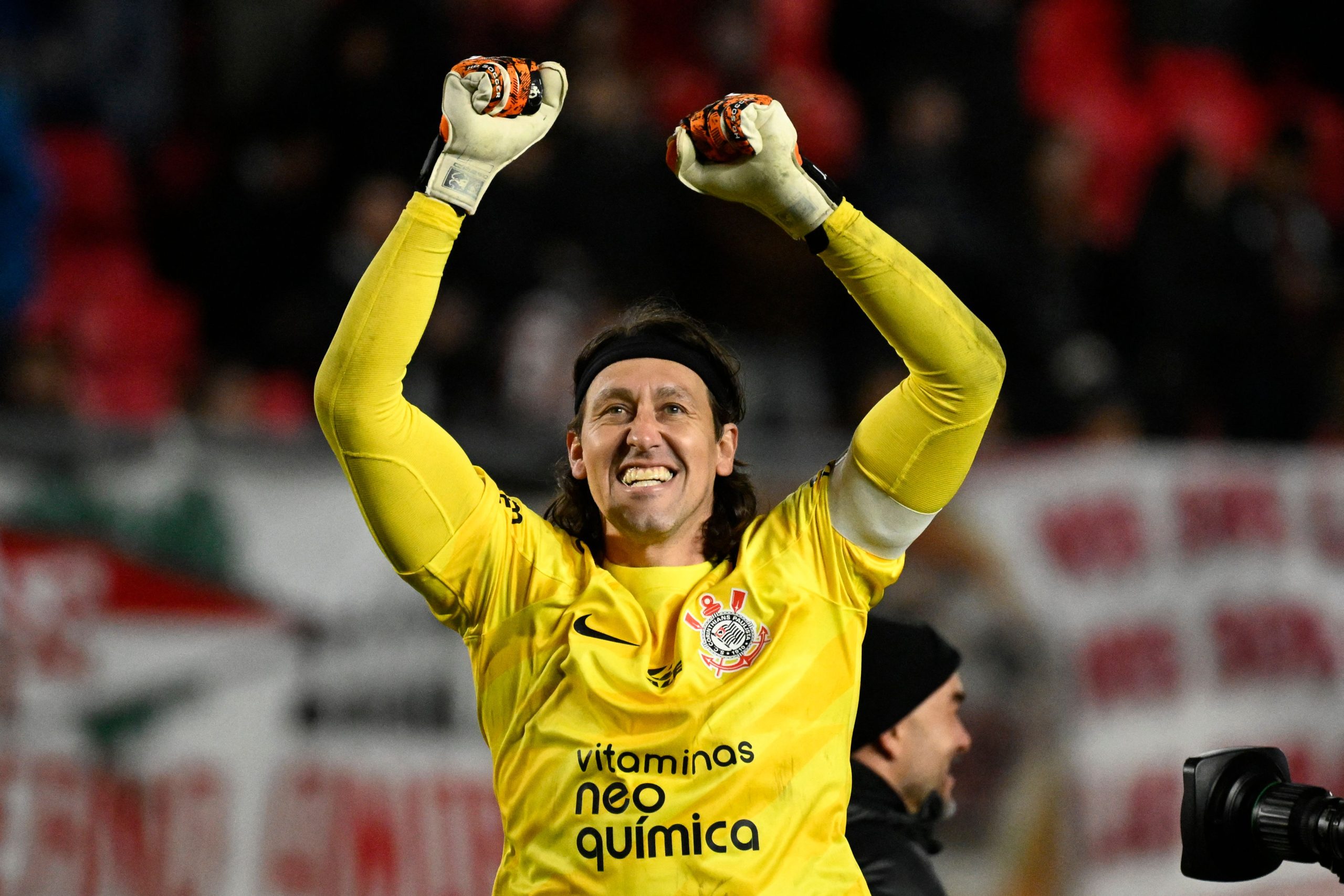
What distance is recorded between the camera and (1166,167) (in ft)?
25.7

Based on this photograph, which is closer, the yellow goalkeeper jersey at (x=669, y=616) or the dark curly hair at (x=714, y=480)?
the yellow goalkeeper jersey at (x=669, y=616)

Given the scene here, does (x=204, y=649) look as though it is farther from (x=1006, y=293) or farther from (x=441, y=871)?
(x=1006, y=293)

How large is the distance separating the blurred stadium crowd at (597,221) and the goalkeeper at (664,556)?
3095 millimetres

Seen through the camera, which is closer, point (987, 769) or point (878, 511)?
point (878, 511)

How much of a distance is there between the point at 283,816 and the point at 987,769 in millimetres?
2373

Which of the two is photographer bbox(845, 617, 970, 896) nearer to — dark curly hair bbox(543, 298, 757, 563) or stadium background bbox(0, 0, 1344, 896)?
dark curly hair bbox(543, 298, 757, 563)

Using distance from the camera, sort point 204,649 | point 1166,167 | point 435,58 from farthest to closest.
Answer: point 1166,167, point 435,58, point 204,649

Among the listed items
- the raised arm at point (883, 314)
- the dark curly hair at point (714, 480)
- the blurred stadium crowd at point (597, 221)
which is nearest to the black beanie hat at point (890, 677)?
the dark curly hair at point (714, 480)

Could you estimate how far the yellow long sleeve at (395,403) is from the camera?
2734 millimetres

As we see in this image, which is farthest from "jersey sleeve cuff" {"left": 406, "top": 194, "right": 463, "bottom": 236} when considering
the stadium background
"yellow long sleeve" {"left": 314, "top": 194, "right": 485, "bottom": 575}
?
the stadium background

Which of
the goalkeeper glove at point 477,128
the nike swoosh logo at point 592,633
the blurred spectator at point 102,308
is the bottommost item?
the nike swoosh logo at point 592,633

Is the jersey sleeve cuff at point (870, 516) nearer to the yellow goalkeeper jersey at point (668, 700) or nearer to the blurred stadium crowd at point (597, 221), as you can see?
the yellow goalkeeper jersey at point (668, 700)

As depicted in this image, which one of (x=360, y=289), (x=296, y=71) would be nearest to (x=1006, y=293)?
(x=296, y=71)

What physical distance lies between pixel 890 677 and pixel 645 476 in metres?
0.84
